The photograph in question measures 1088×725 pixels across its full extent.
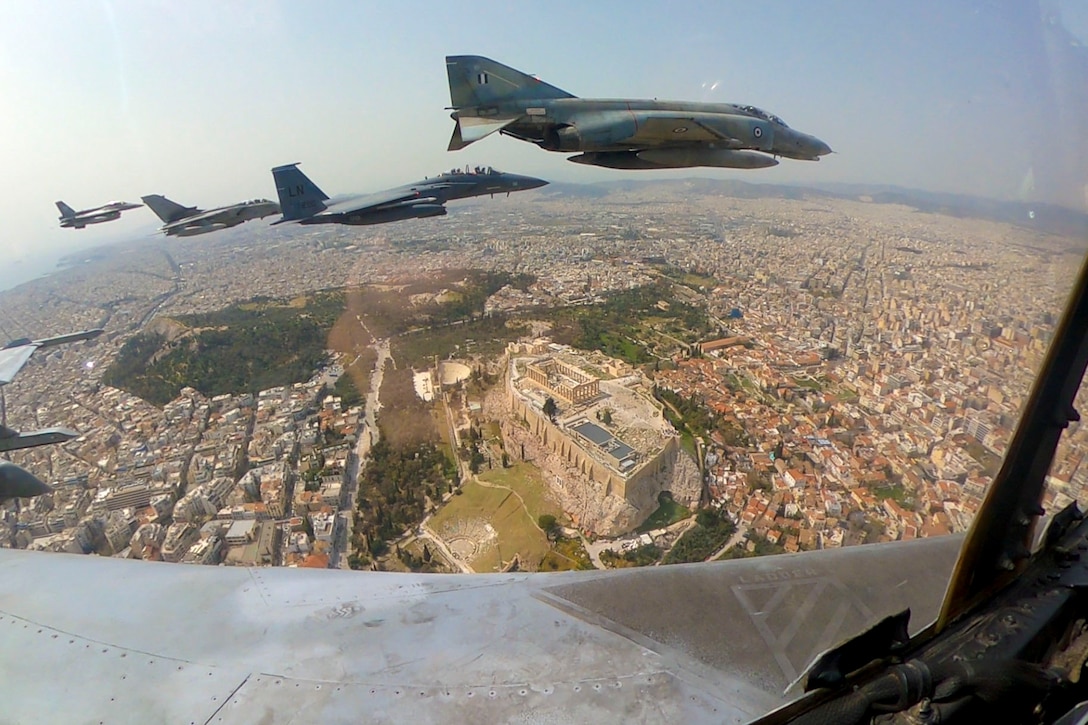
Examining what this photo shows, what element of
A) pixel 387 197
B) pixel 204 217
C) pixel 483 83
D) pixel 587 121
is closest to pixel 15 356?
Answer: pixel 204 217

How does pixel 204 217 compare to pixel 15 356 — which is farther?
pixel 204 217

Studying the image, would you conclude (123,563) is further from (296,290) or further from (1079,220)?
(296,290)

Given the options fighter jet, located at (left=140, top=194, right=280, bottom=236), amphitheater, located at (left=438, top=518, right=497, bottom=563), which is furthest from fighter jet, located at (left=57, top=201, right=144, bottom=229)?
amphitheater, located at (left=438, top=518, right=497, bottom=563)

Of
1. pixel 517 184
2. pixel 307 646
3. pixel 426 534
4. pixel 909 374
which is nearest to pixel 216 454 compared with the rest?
pixel 426 534

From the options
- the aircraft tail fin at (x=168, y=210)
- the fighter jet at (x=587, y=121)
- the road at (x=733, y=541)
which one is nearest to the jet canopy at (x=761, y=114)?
the fighter jet at (x=587, y=121)

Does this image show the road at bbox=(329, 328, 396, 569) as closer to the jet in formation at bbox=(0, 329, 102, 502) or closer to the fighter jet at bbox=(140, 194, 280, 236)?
the jet in formation at bbox=(0, 329, 102, 502)

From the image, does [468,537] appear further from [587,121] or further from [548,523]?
[587,121]
